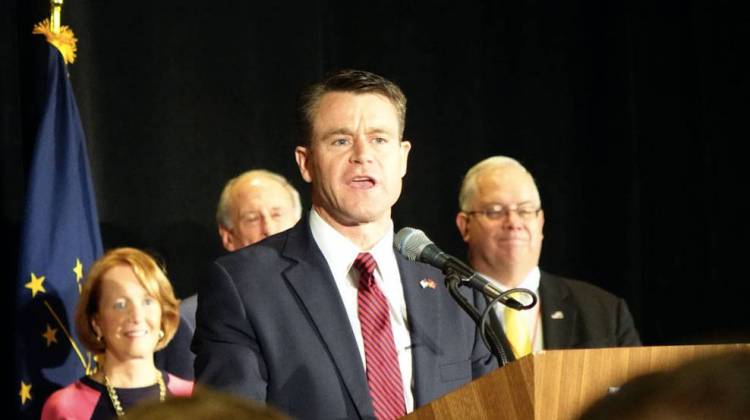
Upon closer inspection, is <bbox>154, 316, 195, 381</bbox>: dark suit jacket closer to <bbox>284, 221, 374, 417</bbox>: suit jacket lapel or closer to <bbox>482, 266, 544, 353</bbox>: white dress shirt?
<bbox>482, 266, 544, 353</bbox>: white dress shirt

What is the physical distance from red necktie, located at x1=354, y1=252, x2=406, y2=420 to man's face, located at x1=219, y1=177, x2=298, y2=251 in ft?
7.07

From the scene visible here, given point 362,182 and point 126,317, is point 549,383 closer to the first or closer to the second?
point 362,182

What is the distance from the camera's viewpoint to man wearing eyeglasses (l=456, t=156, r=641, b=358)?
437 cm

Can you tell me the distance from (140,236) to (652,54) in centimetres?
278

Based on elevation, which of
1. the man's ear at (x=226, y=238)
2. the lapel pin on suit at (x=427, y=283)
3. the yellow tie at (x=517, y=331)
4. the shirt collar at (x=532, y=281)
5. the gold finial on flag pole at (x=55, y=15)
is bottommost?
the yellow tie at (x=517, y=331)

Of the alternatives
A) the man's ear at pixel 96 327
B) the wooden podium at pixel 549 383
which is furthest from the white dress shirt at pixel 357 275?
the man's ear at pixel 96 327

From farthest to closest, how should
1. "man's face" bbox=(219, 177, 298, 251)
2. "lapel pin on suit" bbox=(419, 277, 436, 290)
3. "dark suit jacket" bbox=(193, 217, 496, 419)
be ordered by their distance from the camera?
"man's face" bbox=(219, 177, 298, 251), "lapel pin on suit" bbox=(419, 277, 436, 290), "dark suit jacket" bbox=(193, 217, 496, 419)

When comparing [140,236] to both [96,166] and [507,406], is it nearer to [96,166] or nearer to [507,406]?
[96,166]

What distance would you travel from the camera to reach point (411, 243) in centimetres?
240

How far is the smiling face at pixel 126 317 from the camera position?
3959 mm

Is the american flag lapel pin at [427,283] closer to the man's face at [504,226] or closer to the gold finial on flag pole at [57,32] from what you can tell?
the man's face at [504,226]

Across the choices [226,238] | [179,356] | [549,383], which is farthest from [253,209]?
[549,383]

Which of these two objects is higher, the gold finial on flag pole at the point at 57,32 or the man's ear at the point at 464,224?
the gold finial on flag pole at the point at 57,32

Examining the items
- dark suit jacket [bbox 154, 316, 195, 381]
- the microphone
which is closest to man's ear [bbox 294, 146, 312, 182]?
the microphone
